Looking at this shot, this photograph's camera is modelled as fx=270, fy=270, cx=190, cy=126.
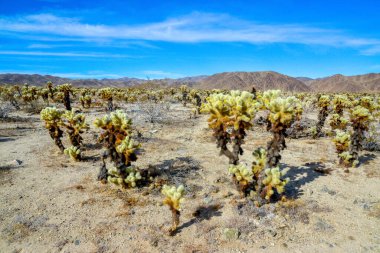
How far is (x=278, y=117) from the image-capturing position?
7.31 m

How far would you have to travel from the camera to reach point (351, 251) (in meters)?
5.69

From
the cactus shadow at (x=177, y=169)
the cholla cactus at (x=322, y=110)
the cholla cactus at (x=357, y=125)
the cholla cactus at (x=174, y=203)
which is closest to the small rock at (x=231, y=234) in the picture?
the cholla cactus at (x=174, y=203)

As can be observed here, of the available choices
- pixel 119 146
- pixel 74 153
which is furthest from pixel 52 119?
pixel 119 146

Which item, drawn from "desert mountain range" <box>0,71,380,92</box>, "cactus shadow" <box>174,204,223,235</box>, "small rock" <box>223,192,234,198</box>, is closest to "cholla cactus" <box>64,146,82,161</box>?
"cactus shadow" <box>174,204,223,235</box>

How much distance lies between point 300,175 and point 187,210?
4.60m

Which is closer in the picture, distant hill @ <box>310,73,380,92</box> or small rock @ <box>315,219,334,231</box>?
small rock @ <box>315,219,334,231</box>

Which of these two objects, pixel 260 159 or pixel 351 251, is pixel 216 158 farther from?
pixel 351 251

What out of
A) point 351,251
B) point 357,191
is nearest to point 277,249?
point 351,251

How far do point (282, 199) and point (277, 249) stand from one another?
1957mm

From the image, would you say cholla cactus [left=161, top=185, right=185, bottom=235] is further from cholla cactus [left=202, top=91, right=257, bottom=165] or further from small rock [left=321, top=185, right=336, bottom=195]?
small rock [left=321, top=185, right=336, bottom=195]

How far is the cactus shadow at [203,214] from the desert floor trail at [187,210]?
0.02m

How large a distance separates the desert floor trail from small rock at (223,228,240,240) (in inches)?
0.9

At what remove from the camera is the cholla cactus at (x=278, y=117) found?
23.5 ft

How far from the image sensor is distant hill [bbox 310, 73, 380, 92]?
10996 centimetres
